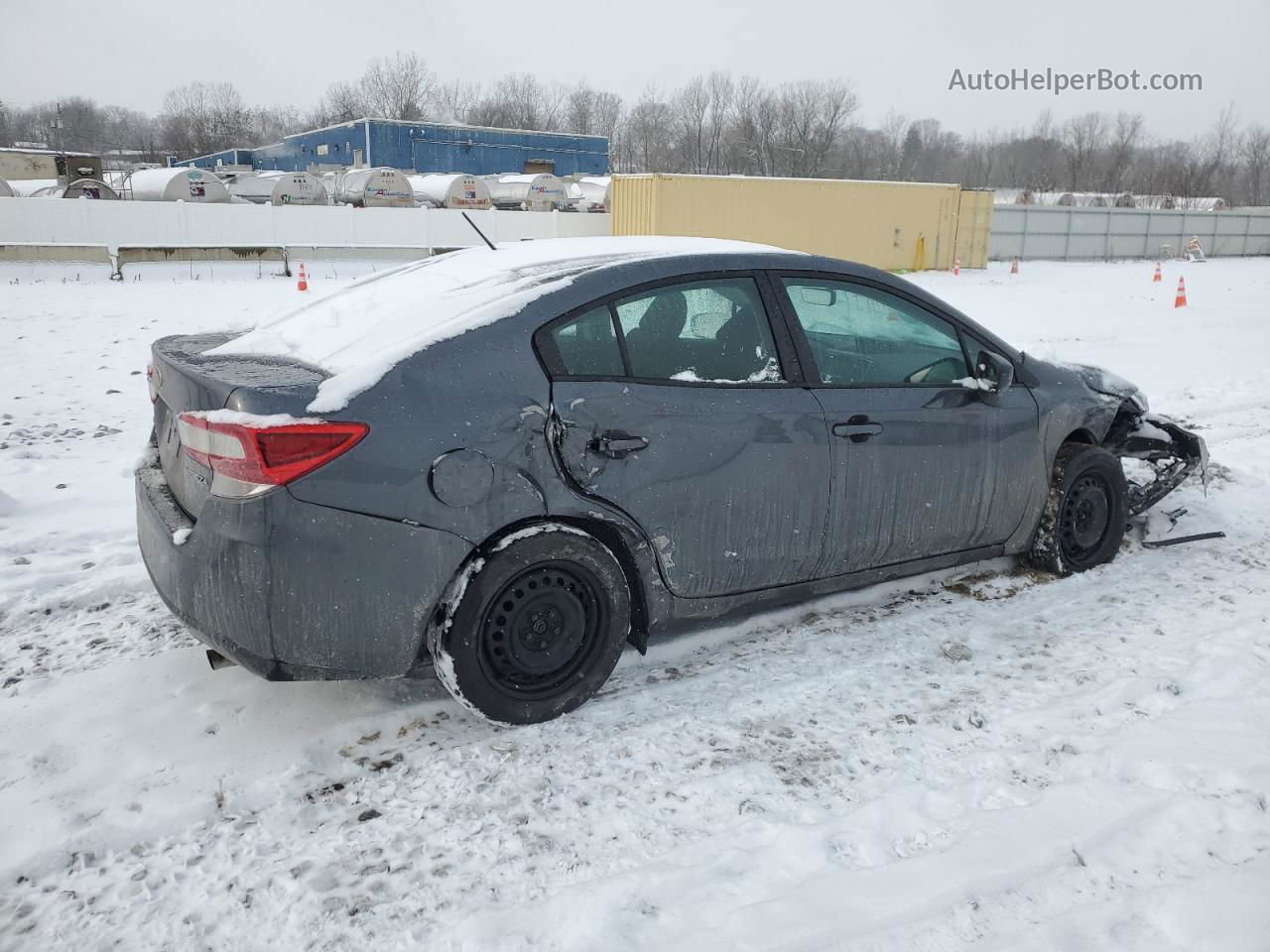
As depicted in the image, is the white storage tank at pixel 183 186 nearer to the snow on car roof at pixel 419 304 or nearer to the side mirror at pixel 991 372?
the snow on car roof at pixel 419 304

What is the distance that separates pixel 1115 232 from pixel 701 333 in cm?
3970

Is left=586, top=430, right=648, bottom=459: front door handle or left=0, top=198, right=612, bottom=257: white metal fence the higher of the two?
left=0, top=198, right=612, bottom=257: white metal fence

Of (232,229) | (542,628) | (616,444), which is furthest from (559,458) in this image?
(232,229)

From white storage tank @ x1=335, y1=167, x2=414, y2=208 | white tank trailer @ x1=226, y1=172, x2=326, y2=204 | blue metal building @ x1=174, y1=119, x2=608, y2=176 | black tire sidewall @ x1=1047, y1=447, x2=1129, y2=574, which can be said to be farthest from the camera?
blue metal building @ x1=174, y1=119, x2=608, y2=176

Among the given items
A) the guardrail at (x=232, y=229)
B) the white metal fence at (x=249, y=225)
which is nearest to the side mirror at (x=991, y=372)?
the guardrail at (x=232, y=229)

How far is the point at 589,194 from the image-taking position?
4016 centimetres

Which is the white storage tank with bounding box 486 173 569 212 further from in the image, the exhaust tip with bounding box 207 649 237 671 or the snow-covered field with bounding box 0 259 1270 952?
the exhaust tip with bounding box 207 649 237 671

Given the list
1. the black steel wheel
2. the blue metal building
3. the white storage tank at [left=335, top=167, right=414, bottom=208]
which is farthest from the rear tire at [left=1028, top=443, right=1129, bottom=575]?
the blue metal building

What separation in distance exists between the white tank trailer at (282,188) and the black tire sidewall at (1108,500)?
2948 cm

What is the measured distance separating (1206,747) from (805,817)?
1400 mm

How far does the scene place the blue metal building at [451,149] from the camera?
53.6 metres

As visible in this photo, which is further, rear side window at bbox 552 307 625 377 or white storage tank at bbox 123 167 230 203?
white storage tank at bbox 123 167 230 203

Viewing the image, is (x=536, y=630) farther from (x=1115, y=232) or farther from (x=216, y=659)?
(x=1115, y=232)

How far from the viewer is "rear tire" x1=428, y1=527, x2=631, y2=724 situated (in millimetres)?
3020
